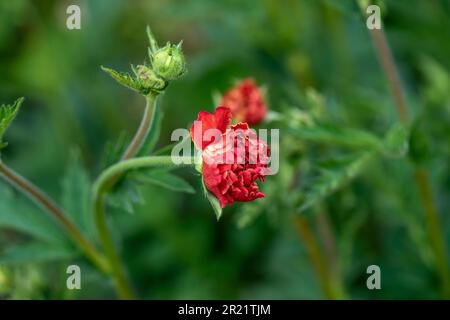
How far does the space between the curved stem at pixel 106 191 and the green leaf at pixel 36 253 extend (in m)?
0.09

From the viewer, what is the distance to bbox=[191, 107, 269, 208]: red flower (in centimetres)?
118

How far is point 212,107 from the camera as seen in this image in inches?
103

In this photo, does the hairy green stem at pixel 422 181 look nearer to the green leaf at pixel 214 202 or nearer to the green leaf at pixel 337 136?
the green leaf at pixel 337 136

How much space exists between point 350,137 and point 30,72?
1527mm

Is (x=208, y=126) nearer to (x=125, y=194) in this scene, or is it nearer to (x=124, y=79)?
(x=124, y=79)

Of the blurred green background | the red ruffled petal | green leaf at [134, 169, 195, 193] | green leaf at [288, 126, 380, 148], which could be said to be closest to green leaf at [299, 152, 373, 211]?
green leaf at [288, 126, 380, 148]

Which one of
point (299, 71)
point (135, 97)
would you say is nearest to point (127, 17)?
point (135, 97)

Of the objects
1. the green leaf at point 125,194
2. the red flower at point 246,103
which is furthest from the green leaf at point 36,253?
the red flower at point 246,103

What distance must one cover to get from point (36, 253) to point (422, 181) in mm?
872

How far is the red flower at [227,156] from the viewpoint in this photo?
1.18m

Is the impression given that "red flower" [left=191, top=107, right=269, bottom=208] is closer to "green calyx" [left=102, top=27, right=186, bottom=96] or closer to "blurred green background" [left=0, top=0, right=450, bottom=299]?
"green calyx" [left=102, top=27, right=186, bottom=96]
